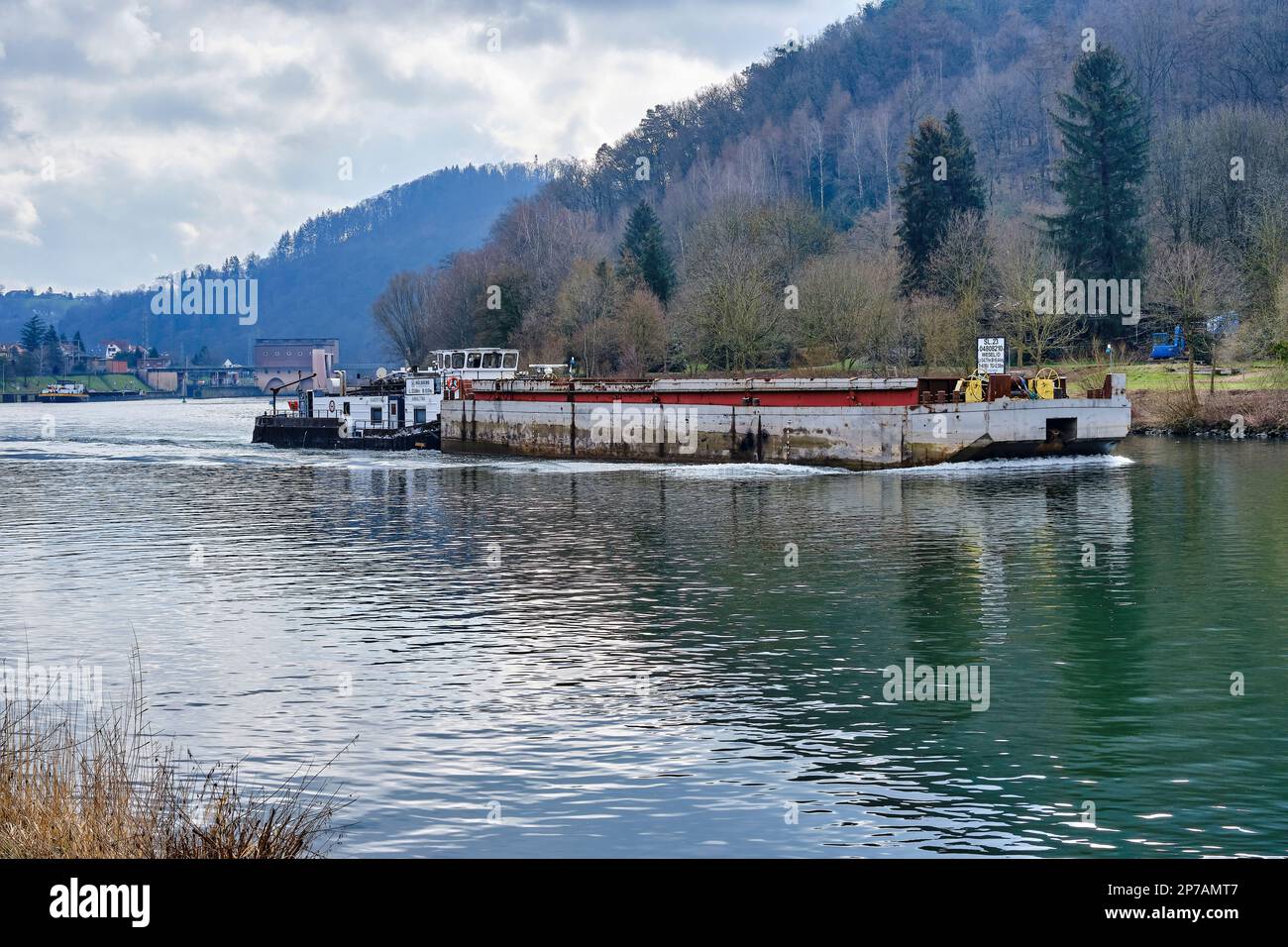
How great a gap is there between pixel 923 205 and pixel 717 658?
89.1 m

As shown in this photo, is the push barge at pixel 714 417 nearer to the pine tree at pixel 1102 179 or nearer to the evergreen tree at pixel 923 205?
the evergreen tree at pixel 923 205

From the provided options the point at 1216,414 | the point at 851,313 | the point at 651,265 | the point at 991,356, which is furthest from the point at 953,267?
the point at 991,356

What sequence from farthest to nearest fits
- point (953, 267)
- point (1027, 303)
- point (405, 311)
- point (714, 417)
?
point (405, 311)
point (953, 267)
point (1027, 303)
point (714, 417)

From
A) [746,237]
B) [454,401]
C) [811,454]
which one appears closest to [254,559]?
[811,454]

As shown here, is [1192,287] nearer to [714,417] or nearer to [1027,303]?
[1027,303]

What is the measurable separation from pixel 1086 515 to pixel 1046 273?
6082 cm

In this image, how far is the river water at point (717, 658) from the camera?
1511 cm

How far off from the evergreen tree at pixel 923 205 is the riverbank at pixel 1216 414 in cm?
2512

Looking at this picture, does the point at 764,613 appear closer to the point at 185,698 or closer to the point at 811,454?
the point at 185,698

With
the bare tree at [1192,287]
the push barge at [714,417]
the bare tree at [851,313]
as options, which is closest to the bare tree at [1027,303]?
the bare tree at [1192,287]

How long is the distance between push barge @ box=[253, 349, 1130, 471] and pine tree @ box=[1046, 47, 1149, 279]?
34161mm

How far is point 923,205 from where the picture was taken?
106 meters

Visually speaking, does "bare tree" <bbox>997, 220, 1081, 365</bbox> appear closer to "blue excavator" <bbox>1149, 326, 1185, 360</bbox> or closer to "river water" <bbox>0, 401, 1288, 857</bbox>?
"blue excavator" <bbox>1149, 326, 1185, 360</bbox>

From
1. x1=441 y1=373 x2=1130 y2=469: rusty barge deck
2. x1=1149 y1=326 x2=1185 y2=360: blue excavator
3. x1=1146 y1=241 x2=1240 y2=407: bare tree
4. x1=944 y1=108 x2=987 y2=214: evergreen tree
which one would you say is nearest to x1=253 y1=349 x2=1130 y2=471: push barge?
x1=441 y1=373 x2=1130 y2=469: rusty barge deck
